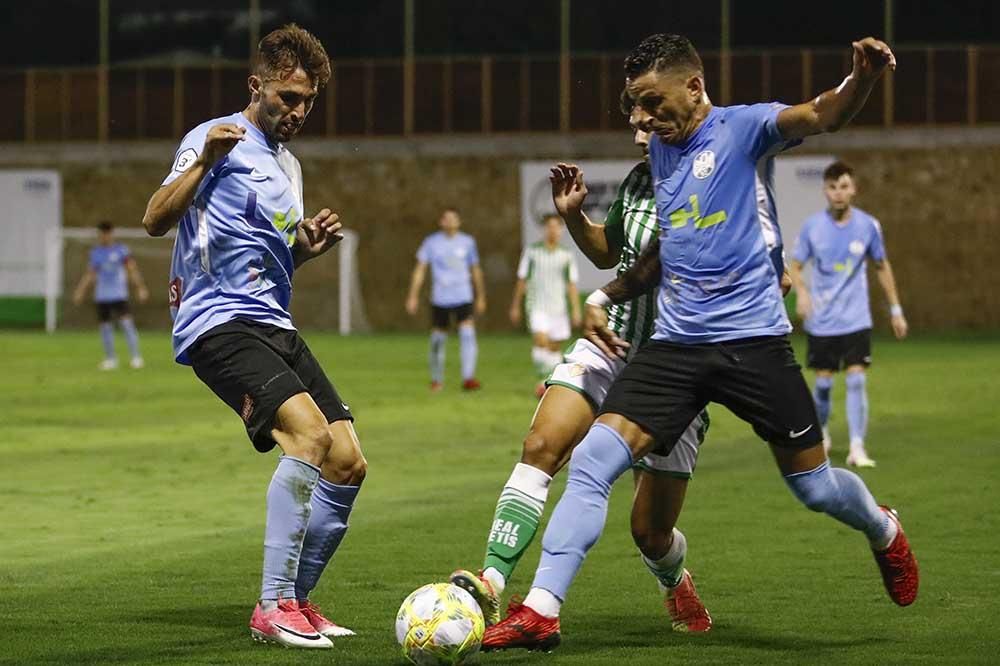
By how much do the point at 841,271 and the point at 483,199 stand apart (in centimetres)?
2566

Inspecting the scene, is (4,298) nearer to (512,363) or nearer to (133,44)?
(133,44)

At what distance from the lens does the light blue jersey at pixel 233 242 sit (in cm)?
695

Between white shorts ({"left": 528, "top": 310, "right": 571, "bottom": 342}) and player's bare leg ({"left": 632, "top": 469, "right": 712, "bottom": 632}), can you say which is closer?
player's bare leg ({"left": 632, "top": 469, "right": 712, "bottom": 632})

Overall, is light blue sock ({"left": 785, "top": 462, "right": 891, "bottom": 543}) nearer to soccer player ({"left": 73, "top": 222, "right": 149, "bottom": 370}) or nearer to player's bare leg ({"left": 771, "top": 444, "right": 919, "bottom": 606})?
player's bare leg ({"left": 771, "top": 444, "right": 919, "bottom": 606})

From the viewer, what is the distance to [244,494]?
12367mm

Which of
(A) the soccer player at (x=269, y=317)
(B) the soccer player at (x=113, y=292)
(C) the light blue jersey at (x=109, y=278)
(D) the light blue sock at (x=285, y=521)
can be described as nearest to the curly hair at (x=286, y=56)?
Result: (A) the soccer player at (x=269, y=317)

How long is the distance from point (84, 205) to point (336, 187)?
6231 millimetres

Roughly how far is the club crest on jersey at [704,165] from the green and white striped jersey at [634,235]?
1.36 ft

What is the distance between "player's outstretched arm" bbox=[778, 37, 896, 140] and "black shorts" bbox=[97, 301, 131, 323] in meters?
22.5

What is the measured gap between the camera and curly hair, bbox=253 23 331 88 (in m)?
6.96

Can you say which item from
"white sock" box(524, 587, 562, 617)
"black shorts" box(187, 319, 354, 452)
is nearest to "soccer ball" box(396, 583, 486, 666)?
"white sock" box(524, 587, 562, 617)

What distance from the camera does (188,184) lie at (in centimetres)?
665

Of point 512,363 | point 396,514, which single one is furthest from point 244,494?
point 512,363

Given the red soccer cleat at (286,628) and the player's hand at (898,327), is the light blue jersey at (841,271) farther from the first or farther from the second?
the red soccer cleat at (286,628)
